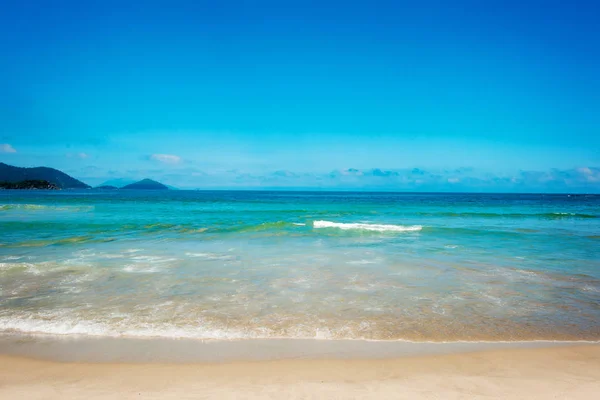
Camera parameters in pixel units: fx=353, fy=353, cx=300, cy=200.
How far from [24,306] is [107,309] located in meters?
1.71

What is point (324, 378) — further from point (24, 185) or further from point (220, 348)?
point (24, 185)

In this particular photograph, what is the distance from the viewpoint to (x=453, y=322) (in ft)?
20.7

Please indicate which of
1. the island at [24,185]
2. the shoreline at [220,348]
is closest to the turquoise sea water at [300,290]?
the shoreline at [220,348]

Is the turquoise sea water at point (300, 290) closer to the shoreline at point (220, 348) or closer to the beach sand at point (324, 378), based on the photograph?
the shoreline at point (220, 348)

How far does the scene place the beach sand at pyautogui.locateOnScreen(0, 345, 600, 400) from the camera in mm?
3922

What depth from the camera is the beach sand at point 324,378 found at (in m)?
3.92

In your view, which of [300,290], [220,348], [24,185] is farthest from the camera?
[24,185]

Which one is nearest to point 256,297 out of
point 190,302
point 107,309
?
point 190,302

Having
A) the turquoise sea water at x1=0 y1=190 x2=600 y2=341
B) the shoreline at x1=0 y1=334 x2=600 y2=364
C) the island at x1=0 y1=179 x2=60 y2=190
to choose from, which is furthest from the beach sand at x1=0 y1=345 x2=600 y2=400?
the island at x1=0 y1=179 x2=60 y2=190

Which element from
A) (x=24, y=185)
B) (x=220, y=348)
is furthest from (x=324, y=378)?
(x=24, y=185)

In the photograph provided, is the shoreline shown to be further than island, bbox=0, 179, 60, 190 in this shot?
No

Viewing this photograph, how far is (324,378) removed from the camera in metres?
4.30

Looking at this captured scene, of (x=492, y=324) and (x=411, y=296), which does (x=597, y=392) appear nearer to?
(x=492, y=324)

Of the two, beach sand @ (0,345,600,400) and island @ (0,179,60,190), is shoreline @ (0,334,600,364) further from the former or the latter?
island @ (0,179,60,190)
